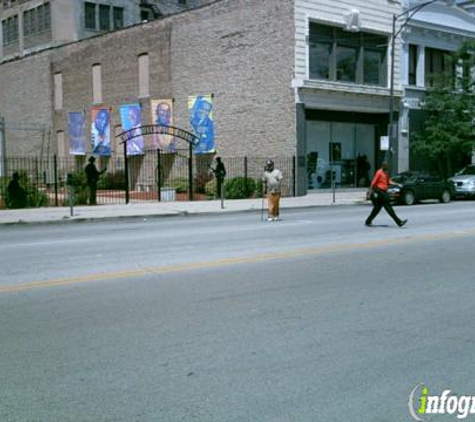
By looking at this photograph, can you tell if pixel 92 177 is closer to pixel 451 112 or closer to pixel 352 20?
pixel 352 20

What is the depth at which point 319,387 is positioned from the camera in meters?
4.72

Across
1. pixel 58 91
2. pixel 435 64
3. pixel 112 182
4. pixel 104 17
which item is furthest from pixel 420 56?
pixel 104 17

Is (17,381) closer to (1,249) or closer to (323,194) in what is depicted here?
(1,249)

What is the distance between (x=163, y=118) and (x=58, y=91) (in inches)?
511

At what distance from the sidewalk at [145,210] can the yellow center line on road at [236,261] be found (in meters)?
10.2

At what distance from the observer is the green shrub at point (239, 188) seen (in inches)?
1125

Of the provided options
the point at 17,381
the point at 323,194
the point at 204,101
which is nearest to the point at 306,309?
the point at 17,381

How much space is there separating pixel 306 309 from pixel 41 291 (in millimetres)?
3359

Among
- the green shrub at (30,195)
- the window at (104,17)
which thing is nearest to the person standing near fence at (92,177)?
the green shrub at (30,195)

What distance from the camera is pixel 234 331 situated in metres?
6.15

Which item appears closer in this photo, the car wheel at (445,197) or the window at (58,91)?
the car wheel at (445,197)

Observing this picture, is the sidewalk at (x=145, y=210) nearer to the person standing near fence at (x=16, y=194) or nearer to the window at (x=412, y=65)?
the person standing near fence at (x=16, y=194)

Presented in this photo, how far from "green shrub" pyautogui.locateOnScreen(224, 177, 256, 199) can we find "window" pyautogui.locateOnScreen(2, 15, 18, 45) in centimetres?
3615

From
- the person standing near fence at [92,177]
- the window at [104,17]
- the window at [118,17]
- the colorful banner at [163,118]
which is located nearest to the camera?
the person standing near fence at [92,177]
